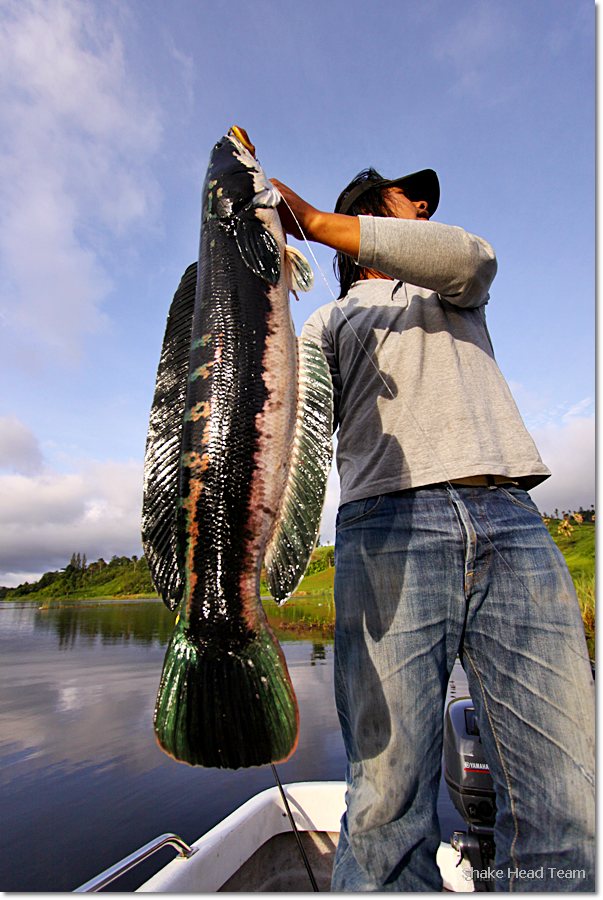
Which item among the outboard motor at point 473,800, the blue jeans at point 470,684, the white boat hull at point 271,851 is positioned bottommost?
the white boat hull at point 271,851

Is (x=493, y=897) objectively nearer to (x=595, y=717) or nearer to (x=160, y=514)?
(x=595, y=717)

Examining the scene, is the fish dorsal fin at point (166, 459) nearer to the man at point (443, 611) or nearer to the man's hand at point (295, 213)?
the man's hand at point (295, 213)

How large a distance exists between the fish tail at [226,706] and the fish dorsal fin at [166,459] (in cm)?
26

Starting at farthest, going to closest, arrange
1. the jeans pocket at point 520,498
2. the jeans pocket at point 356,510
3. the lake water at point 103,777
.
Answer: the lake water at point 103,777
the jeans pocket at point 356,510
the jeans pocket at point 520,498

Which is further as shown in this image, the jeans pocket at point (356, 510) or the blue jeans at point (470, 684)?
the jeans pocket at point (356, 510)

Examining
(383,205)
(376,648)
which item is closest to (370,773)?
(376,648)

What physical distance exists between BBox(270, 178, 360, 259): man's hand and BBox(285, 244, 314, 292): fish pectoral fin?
0.30 feet

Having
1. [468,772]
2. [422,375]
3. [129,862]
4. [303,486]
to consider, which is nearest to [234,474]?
[303,486]

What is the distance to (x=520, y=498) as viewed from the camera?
2180 millimetres

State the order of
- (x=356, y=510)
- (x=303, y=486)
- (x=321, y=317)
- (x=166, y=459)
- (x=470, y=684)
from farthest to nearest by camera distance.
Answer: (x=321, y=317) < (x=356, y=510) < (x=470, y=684) < (x=166, y=459) < (x=303, y=486)

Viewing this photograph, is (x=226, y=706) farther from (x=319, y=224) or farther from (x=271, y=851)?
(x=271, y=851)

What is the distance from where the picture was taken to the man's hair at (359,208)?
2.95 meters

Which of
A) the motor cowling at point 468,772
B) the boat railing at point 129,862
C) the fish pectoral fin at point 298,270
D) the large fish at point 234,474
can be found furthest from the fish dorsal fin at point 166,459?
the boat railing at point 129,862

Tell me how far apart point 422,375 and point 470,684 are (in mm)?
1375
